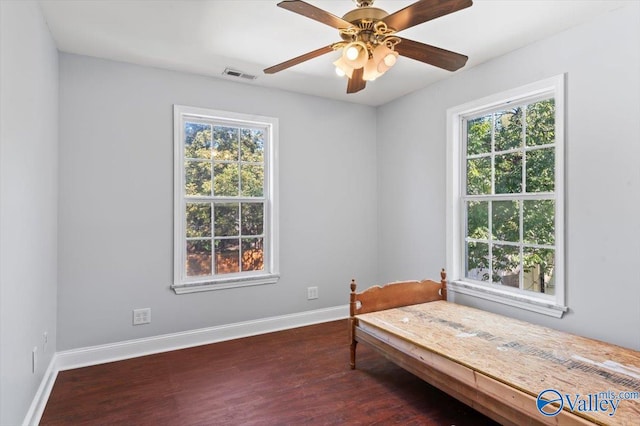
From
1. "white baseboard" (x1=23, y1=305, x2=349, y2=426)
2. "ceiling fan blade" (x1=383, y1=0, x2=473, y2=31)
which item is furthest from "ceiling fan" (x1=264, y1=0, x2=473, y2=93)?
"white baseboard" (x1=23, y1=305, x2=349, y2=426)

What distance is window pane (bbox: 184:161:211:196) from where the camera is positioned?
345 centimetres

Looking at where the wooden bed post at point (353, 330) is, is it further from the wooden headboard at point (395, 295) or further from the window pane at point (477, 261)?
the window pane at point (477, 261)

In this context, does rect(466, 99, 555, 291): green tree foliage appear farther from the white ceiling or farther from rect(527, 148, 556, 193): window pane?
the white ceiling

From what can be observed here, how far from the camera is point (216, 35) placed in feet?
8.73

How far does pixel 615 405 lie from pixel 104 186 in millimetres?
3689

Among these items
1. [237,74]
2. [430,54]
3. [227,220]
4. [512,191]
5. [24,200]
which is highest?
[237,74]

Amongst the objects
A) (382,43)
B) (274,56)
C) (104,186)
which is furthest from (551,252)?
(104,186)

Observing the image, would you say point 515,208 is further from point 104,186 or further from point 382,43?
point 104,186

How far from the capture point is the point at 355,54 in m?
1.82

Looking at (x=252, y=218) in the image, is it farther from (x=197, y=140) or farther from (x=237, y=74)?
(x=237, y=74)

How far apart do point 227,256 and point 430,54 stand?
2653mm

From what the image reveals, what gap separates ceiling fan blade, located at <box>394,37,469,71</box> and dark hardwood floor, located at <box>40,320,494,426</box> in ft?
7.23

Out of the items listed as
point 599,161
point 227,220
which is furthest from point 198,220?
point 599,161

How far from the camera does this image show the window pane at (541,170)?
108 inches
